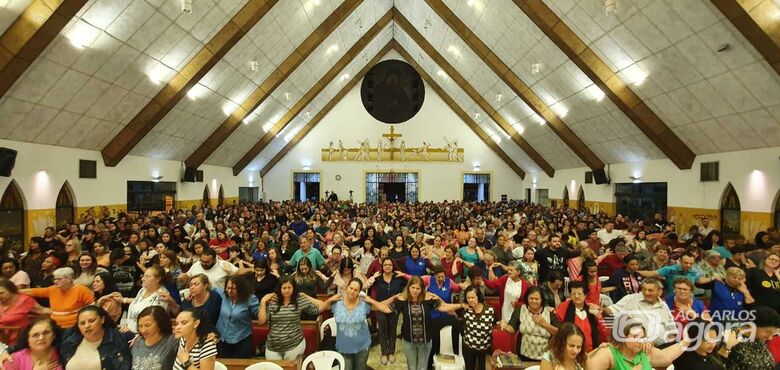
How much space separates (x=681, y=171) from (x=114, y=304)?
A: 14.3 meters

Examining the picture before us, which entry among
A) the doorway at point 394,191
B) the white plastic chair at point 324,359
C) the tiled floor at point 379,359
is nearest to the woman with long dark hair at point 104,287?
the white plastic chair at point 324,359

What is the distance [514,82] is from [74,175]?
13.3 meters

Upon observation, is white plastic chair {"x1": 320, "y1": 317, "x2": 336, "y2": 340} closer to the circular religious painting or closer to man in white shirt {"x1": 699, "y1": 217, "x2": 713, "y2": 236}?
man in white shirt {"x1": 699, "y1": 217, "x2": 713, "y2": 236}

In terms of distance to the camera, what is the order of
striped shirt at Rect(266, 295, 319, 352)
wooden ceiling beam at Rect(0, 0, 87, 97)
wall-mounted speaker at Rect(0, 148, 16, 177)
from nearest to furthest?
striped shirt at Rect(266, 295, 319, 352)
wooden ceiling beam at Rect(0, 0, 87, 97)
wall-mounted speaker at Rect(0, 148, 16, 177)

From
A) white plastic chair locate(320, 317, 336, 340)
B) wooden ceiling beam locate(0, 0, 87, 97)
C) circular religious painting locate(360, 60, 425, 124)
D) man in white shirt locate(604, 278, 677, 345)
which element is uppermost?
circular religious painting locate(360, 60, 425, 124)

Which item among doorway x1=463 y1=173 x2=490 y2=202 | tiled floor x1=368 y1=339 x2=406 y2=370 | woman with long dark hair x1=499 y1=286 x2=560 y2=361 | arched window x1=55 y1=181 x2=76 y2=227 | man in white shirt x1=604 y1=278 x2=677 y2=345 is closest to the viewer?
man in white shirt x1=604 y1=278 x2=677 y2=345

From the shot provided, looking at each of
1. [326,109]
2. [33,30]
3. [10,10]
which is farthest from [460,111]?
[10,10]

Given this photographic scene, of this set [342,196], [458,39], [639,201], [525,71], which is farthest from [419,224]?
[342,196]

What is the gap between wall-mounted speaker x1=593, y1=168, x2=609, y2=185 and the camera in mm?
16797

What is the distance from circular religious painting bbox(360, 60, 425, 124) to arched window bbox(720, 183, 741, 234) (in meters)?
16.4

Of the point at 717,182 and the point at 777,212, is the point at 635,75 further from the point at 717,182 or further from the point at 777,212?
the point at 777,212

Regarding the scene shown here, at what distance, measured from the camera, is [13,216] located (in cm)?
1013

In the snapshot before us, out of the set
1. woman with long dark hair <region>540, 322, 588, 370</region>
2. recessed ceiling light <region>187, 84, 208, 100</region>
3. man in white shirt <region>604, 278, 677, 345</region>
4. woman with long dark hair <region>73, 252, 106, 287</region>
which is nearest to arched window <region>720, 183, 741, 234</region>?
man in white shirt <region>604, 278, 677, 345</region>

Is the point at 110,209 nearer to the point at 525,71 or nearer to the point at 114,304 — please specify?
the point at 114,304
